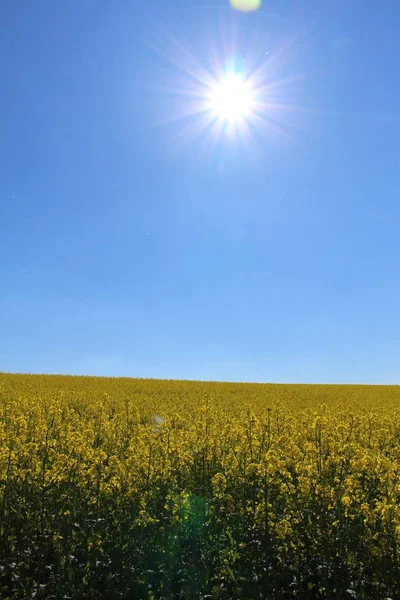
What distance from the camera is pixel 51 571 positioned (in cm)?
662

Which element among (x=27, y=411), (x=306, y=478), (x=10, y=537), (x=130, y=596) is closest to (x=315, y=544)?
(x=306, y=478)

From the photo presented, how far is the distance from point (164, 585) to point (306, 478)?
8.14 ft

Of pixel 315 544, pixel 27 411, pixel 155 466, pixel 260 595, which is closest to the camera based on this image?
pixel 260 595

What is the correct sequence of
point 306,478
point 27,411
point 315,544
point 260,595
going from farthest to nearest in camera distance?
point 27,411 < point 306,478 < point 315,544 < point 260,595

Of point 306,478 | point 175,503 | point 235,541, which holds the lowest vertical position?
point 235,541

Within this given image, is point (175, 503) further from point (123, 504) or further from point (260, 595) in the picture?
point (260, 595)

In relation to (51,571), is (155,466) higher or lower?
higher

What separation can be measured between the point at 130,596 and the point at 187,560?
103 cm

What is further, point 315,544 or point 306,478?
point 306,478

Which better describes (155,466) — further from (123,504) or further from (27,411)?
(27,411)

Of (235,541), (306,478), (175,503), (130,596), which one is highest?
(306,478)

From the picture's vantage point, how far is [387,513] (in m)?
5.98

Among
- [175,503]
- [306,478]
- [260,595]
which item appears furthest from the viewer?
[175,503]

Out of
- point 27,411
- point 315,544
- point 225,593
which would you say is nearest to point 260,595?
point 225,593
